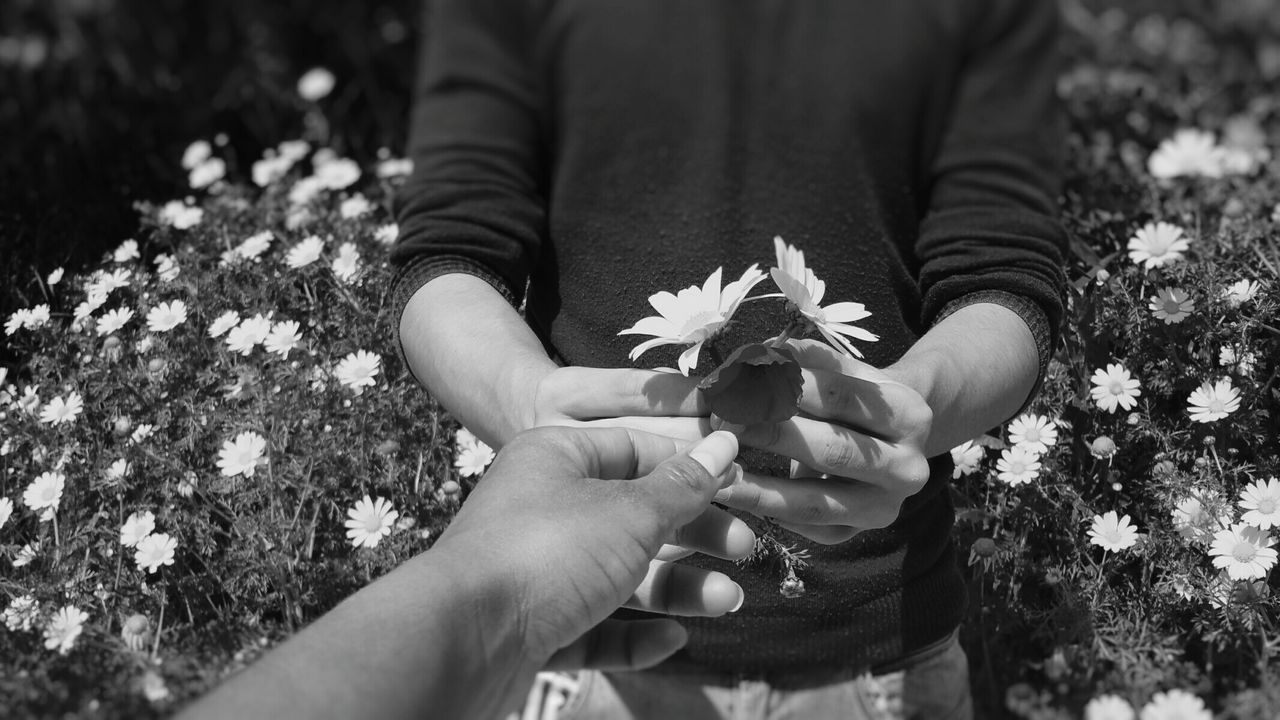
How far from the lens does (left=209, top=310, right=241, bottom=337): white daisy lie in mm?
1775

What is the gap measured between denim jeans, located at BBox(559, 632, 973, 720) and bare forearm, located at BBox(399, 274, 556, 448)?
394 millimetres

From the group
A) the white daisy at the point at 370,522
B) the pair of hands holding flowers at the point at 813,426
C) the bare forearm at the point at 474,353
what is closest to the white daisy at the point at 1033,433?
the pair of hands holding flowers at the point at 813,426

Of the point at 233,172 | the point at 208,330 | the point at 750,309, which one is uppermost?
the point at 233,172

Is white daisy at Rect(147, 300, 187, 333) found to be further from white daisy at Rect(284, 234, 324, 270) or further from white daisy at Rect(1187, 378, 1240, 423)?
white daisy at Rect(1187, 378, 1240, 423)

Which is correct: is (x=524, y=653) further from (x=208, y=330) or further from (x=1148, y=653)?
(x=208, y=330)

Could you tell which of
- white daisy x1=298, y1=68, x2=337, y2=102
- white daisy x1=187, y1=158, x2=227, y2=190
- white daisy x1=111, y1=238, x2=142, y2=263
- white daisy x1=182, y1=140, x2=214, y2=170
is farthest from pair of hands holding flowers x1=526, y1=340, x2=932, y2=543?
white daisy x1=298, y1=68, x2=337, y2=102

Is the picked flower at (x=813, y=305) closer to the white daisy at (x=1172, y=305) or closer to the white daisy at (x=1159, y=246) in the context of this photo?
the white daisy at (x=1172, y=305)

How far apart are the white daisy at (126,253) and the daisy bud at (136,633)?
30.9 inches

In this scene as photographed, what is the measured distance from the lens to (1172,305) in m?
1.70

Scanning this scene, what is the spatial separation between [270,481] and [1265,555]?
1294 mm

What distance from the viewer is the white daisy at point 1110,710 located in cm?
118

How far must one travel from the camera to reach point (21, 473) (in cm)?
165

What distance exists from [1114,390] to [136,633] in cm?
135

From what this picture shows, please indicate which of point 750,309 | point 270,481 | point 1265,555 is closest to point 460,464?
point 270,481
